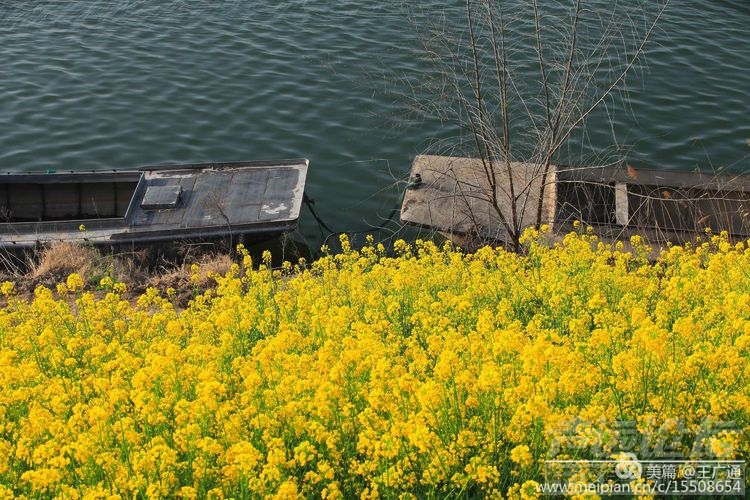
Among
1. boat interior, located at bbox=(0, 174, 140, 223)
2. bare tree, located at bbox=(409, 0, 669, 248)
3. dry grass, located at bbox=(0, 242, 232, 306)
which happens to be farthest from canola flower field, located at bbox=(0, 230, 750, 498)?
boat interior, located at bbox=(0, 174, 140, 223)

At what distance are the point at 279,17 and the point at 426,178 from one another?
955 cm

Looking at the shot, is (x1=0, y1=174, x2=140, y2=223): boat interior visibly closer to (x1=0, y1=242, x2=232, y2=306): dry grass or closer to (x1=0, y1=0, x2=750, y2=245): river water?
(x1=0, y1=242, x2=232, y2=306): dry grass

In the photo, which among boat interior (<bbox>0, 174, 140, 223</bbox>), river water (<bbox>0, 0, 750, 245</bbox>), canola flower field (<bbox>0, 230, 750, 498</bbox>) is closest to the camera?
canola flower field (<bbox>0, 230, 750, 498</bbox>)

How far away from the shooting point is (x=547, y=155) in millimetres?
9734

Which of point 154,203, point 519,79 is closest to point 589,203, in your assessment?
point 519,79

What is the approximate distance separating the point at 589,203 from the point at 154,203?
6461 mm

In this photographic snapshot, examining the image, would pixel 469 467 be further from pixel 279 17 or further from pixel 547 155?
pixel 279 17

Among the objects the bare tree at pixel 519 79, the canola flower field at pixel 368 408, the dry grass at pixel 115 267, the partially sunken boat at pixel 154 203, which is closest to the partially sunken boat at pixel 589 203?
the bare tree at pixel 519 79

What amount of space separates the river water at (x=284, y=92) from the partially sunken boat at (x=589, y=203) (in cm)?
140

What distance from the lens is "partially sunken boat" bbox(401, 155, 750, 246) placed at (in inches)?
452

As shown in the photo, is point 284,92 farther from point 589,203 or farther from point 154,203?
point 589,203

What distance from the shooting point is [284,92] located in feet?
57.5

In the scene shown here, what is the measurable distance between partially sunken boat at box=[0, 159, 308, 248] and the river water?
146 cm

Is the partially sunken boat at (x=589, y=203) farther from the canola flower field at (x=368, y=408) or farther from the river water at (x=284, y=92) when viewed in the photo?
the canola flower field at (x=368, y=408)
